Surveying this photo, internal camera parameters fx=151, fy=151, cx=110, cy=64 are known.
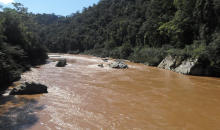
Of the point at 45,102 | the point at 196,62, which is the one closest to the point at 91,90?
the point at 45,102

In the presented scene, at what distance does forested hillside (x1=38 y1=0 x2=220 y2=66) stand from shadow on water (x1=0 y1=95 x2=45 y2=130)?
1630 centimetres

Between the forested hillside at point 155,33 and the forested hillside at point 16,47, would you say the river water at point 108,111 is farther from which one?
the forested hillside at point 155,33

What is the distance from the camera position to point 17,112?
5711mm

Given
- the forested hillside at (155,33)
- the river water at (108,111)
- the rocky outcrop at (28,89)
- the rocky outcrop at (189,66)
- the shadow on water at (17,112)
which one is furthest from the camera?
the forested hillside at (155,33)

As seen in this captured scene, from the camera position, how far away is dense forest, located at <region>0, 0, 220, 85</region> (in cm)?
1548

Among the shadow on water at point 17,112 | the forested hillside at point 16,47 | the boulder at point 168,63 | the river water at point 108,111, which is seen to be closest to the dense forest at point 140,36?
the forested hillside at point 16,47

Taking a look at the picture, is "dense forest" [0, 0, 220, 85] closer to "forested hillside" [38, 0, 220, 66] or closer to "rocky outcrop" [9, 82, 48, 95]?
"forested hillside" [38, 0, 220, 66]

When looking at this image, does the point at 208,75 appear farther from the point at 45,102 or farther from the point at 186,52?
the point at 45,102

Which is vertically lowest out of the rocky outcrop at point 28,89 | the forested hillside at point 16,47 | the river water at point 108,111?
the river water at point 108,111

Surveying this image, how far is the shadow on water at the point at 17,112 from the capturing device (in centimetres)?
480

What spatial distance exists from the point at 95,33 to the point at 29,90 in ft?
206

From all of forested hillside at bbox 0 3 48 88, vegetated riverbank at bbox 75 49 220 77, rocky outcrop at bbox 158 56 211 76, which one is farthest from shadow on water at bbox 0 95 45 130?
vegetated riverbank at bbox 75 49 220 77

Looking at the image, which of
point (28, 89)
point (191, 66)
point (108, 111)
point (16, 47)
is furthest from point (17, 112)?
point (191, 66)

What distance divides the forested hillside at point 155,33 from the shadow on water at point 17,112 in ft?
53.5
